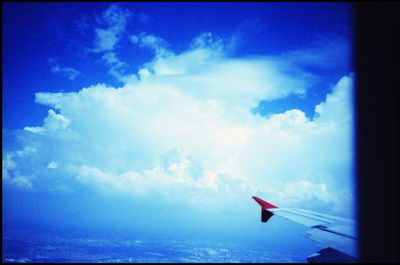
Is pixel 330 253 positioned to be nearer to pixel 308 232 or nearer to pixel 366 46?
pixel 308 232

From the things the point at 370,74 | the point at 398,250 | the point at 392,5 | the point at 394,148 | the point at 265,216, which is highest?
the point at 392,5

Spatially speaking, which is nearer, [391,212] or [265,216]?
[391,212]

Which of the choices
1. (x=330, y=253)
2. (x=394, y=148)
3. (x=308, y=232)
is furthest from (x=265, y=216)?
(x=394, y=148)

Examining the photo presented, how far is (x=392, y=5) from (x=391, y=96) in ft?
3.44

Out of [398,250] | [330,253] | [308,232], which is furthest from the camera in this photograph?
Result: [308,232]

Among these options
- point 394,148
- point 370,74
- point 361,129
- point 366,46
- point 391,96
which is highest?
point 366,46

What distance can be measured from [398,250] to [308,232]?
7.87 ft

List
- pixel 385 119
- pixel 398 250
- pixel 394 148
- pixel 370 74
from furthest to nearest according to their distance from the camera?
pixel 370 74
pixel 385 119
pixel 394 148
pixel 398 250

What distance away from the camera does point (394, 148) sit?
1605mm

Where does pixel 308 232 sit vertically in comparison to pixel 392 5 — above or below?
below

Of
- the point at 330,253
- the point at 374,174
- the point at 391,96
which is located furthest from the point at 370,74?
the point at 330,253

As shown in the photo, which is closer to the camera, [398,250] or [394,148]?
[398,250]

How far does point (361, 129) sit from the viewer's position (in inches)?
73.0

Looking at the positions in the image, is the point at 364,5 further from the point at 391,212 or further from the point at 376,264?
the point at 376,264
